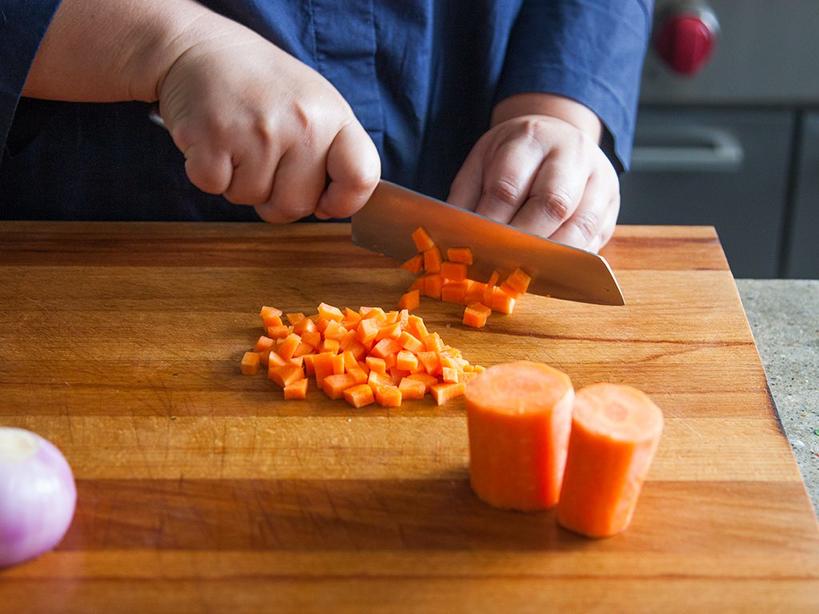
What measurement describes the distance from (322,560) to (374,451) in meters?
0.18

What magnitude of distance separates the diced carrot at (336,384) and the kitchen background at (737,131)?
1559 millimetres

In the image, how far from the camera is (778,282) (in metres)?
1.61

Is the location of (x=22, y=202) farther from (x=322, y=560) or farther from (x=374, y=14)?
(x=322, y=560)

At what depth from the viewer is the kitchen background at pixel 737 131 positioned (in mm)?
2408

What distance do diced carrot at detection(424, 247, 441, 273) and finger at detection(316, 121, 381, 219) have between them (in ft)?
0.47

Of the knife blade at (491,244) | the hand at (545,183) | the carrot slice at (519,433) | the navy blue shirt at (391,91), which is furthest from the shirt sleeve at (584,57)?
the carrot slice at (519,433)

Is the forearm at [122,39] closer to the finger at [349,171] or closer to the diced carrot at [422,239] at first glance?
the finger at [349,171]

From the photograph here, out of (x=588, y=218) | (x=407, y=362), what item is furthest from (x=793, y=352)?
(x=407, y=362)

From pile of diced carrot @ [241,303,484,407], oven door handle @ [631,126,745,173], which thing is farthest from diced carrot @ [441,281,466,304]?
oven door handle @ [631,126,745,173]

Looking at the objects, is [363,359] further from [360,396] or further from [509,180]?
[509,180]

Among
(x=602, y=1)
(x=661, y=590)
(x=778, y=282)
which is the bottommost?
(x=778, y=282)

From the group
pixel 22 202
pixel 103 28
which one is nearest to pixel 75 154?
pixel 22 202

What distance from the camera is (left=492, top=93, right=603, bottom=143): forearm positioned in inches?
63.1

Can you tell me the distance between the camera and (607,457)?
917 millimetres
